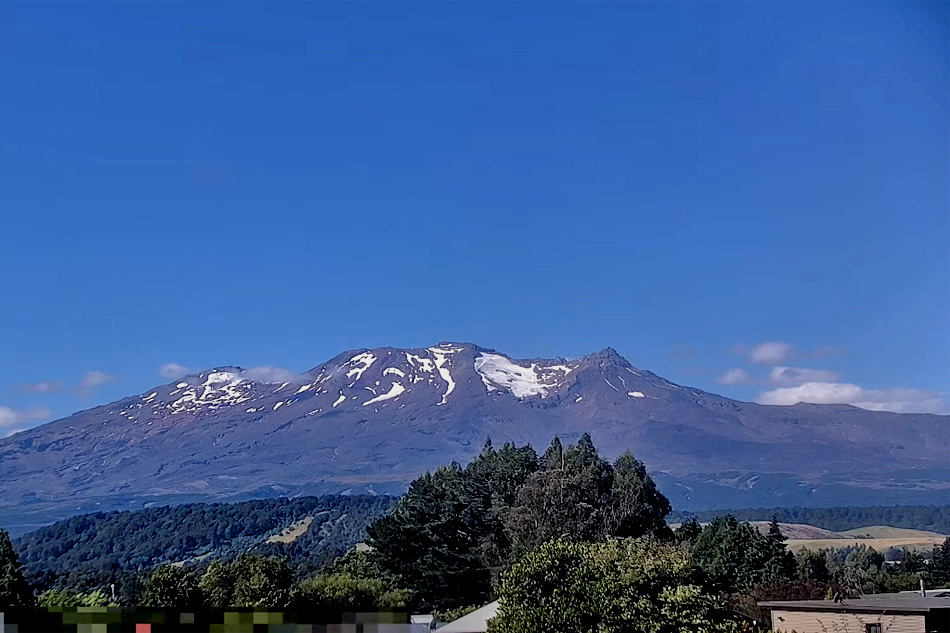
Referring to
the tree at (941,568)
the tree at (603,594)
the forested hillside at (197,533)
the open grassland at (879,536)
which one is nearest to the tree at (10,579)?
the tree at (603,594)

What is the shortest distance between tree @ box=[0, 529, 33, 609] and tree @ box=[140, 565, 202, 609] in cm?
205

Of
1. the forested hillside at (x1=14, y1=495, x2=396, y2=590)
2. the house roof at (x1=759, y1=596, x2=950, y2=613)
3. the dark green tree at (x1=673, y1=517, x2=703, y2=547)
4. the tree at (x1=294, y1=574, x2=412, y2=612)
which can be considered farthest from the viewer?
the forested hillside at (x1=14, y1=495, x2=396, y2=590)

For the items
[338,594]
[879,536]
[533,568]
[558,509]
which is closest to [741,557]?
[558,509]

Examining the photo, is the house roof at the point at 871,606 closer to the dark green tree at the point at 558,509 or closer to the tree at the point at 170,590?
the tree at the point at 170,590

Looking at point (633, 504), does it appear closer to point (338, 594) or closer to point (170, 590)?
point (338, 594)

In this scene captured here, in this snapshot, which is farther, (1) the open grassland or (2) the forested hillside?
(1) the open grassland

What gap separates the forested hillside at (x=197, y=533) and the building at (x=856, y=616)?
6725cm

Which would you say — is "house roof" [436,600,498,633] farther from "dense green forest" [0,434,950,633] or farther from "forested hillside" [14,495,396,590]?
"forested hillside" [14,495,396,590]

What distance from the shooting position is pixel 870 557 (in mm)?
63312

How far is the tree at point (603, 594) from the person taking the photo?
16000mm

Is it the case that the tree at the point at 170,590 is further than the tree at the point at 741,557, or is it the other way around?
the tree at the point at 741,557

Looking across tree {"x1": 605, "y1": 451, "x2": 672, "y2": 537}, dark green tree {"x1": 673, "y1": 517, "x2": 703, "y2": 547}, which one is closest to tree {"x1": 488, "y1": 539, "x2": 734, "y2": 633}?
tree {"x1": 605, "y1": 451, "x2": 672, "y2": 537}

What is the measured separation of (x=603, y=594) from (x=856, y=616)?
6463mm

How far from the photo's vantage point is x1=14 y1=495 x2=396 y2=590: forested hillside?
300 ft
